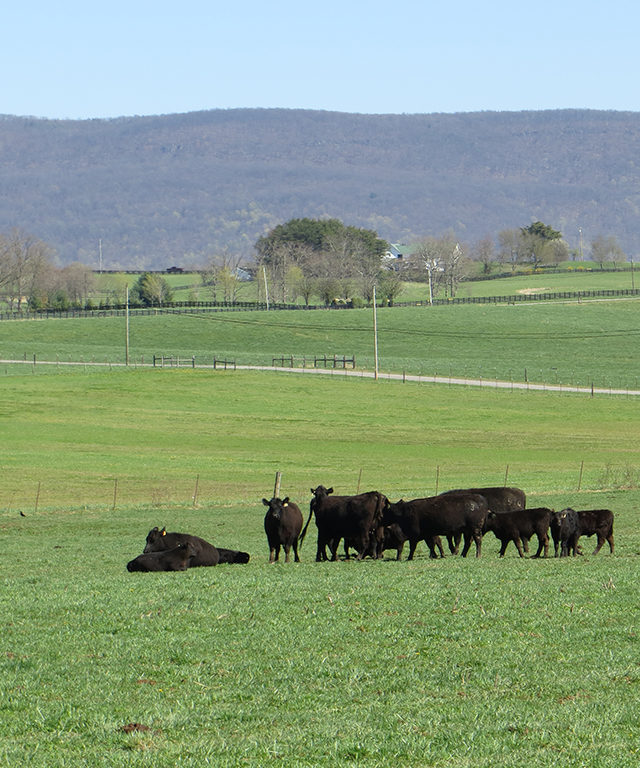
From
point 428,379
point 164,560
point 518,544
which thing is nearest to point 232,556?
point 164,560

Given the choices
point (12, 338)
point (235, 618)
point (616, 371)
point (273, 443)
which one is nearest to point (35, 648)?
point (235, 618)

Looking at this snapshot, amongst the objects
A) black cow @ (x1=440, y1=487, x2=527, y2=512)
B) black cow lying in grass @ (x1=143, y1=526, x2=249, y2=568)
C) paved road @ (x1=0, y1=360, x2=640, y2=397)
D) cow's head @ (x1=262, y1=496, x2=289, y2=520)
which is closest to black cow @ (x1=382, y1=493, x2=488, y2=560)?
cow's head @ (x1=262, y1=496, x2=289, y2=520)

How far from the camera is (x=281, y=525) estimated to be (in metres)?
23.7

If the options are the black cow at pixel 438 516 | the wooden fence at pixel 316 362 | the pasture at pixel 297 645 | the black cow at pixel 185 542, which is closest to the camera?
the pasture at pixel 297 645

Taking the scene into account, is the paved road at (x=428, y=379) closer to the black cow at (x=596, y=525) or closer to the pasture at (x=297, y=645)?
the pasture at (x=297, y=645)

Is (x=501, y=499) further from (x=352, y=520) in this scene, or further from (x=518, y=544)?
(x=352, y=520)

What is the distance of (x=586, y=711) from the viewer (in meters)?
11.0

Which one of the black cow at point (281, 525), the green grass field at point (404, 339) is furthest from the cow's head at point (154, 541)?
the green grass field at point (404, 339)

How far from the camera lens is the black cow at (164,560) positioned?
21.7 metres

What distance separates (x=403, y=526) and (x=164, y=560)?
497cm

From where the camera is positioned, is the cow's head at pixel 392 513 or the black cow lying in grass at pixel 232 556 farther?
the black cow lying in grass at pixel 232 556

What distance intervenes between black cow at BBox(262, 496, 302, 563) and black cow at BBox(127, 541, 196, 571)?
222cm

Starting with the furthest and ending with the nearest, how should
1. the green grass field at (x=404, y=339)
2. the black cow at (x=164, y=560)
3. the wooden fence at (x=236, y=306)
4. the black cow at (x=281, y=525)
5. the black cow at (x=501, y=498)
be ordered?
the wooden fence at (x=236, y=306), the green grass field at (x=404, y=339), the black cow at (x=501, y=498), the black cow at (x=281, y=525), the black cow at (x=164, y=560)

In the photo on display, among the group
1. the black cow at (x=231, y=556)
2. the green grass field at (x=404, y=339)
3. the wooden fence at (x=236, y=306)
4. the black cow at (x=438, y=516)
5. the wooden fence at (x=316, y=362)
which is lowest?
the black cow at (x=231, y=556)
